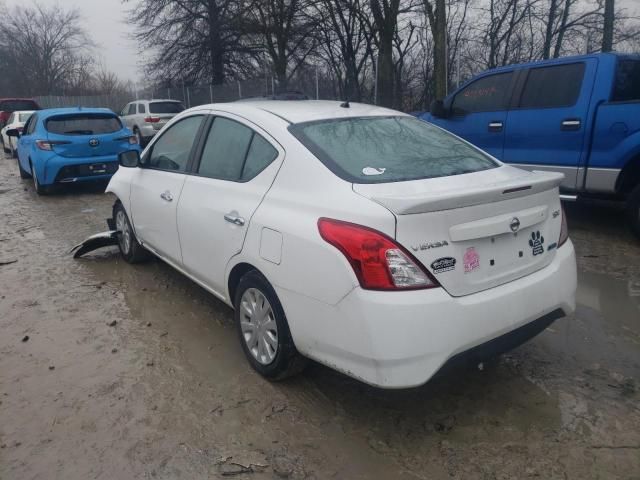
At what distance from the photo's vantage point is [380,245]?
7.63 feet

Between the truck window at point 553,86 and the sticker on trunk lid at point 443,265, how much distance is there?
430 cm

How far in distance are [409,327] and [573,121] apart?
451 centimetres

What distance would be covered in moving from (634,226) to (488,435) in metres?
3.86

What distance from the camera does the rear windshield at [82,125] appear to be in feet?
29.5

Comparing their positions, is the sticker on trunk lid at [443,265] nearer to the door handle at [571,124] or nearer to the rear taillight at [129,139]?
the door handle at [571,124]

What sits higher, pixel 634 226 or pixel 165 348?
pixel 634 226

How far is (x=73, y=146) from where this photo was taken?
29.3 ft

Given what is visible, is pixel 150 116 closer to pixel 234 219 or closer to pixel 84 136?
pixel 84 136

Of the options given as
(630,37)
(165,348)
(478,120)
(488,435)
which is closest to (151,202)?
(165,348)

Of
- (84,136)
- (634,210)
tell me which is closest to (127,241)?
(84,136)

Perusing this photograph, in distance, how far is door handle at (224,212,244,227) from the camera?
3064mm

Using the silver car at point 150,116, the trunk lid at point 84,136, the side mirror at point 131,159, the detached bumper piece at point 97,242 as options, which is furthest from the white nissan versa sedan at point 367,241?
the silver car at point 150,116

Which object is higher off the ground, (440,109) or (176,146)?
(440,109)

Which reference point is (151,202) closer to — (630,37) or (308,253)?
(308,253)
